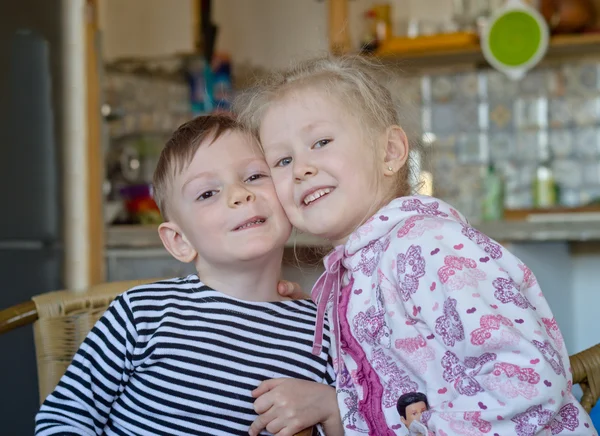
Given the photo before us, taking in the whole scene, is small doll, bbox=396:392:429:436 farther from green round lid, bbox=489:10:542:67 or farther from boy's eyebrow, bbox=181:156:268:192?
green round lid, bbox=489:10:542:67

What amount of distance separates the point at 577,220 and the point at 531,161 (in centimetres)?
63

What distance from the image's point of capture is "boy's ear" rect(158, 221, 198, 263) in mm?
1159

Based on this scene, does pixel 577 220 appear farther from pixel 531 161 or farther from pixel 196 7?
pixel 196 7

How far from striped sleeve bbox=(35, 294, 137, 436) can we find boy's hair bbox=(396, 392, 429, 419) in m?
0.39

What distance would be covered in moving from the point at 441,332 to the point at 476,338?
0.20 ft

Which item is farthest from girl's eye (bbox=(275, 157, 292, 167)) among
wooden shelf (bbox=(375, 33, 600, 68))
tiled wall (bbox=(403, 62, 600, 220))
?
tiled wall (bbox=(403, 62, 600, 220))

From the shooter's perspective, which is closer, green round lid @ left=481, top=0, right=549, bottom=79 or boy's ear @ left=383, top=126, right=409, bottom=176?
boy's ear @ left=383, top=126, right=409, bottom=176

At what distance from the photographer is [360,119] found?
108cm

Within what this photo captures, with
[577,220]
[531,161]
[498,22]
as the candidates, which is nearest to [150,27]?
[498,22]

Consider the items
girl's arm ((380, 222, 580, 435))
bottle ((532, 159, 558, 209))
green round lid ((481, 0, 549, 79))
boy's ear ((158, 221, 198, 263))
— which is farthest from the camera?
bottle ((532, 159, 558, 209))

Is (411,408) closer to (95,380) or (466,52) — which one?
(95,380)

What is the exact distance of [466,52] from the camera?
3160 mm

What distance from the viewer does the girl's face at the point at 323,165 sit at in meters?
1.04

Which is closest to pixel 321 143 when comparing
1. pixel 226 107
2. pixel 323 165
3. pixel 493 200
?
pixel 323 165
